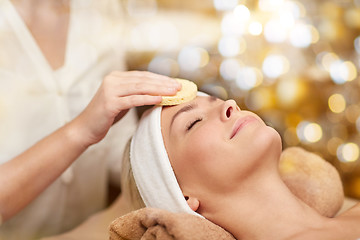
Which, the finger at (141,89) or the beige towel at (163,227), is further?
the finger at (141,89)

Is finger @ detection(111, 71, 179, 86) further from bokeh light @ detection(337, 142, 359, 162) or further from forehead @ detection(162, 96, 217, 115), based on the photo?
bokeh light @ detection(337, 142, 359, 162)

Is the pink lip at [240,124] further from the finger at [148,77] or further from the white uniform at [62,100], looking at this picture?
the white uniform at [62,100]

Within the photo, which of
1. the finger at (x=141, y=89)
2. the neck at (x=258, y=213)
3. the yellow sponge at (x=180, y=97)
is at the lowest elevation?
the neck at (x=258, y=213)

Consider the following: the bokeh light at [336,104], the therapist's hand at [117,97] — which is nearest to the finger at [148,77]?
the therapist's hand at [117,97]

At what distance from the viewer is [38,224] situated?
103 centimetres

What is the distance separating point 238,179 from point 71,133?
34 cm

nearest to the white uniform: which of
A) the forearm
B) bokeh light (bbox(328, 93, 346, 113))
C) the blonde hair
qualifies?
the forearm

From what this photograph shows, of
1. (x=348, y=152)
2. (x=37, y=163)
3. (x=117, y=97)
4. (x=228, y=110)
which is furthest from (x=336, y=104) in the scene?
(x=37, y=163)

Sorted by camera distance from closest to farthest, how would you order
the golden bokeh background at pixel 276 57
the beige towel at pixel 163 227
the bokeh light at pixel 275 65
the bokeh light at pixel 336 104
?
the beige towel at pixel 163 227, the golden bokeh background at pixel 276 57, the bokeh light at pixel 275 65, the bokeh light at pixel 336 104

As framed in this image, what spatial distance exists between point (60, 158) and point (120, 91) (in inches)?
7.4

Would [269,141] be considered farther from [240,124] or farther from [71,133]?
[71,133]

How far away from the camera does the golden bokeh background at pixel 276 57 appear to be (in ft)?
3.67

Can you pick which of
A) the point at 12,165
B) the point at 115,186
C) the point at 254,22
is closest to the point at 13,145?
the point at 12,165

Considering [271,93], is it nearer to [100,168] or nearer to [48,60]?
[100,168]
